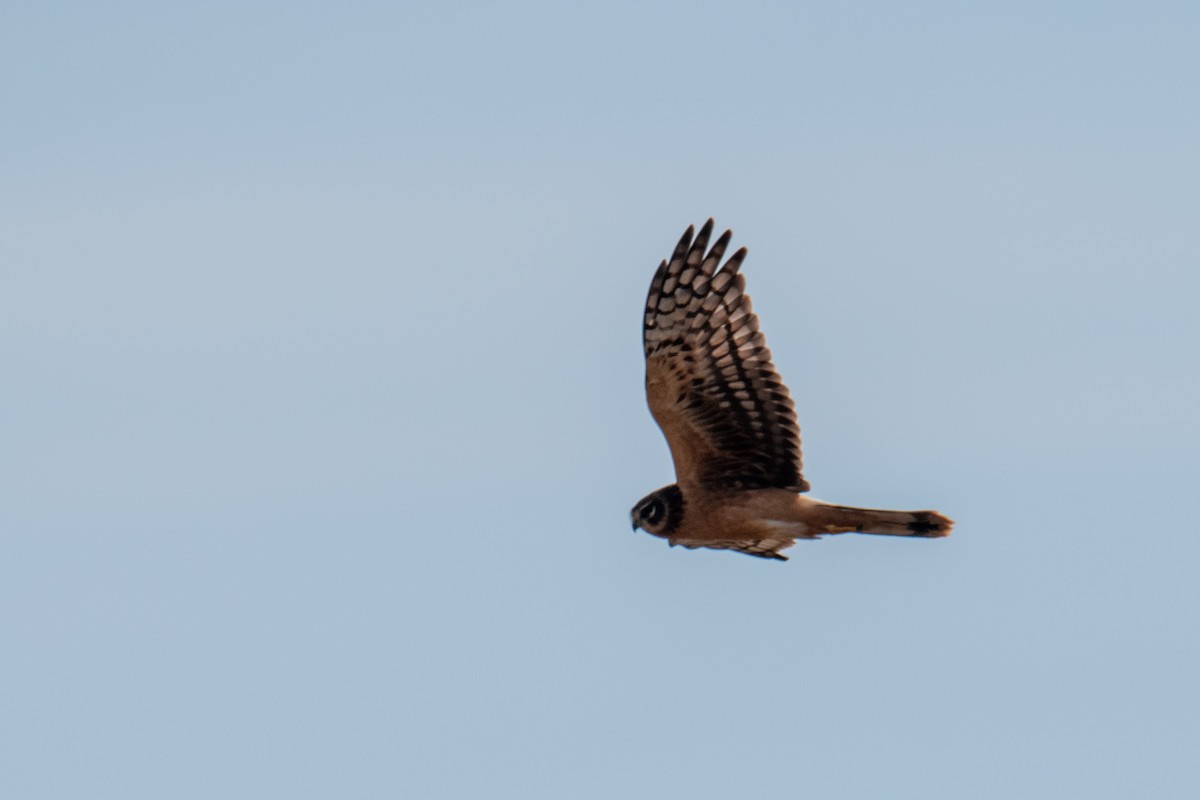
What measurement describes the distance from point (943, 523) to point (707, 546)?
63.5 inches

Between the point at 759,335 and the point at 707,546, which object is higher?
the point at 759,335

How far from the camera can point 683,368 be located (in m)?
8.27

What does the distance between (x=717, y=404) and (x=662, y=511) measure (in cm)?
81

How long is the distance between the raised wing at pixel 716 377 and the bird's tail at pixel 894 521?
0.38 meters

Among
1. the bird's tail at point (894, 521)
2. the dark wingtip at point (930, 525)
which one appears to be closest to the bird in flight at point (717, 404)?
the bird's tail at point (894, 521)

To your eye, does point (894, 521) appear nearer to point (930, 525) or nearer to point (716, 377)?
point (930, 525)

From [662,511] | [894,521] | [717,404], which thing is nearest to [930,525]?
[894,521]

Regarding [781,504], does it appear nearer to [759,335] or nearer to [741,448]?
[741,448]

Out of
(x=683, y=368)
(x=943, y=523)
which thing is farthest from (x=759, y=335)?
(x=943, y=523)

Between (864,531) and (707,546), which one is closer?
(864,531)

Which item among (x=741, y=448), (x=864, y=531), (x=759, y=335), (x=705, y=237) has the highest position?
(x=705, y=237)

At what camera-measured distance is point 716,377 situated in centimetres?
827

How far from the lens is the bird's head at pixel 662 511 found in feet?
27.5

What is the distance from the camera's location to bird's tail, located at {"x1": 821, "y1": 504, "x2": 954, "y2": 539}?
26.1 feet
